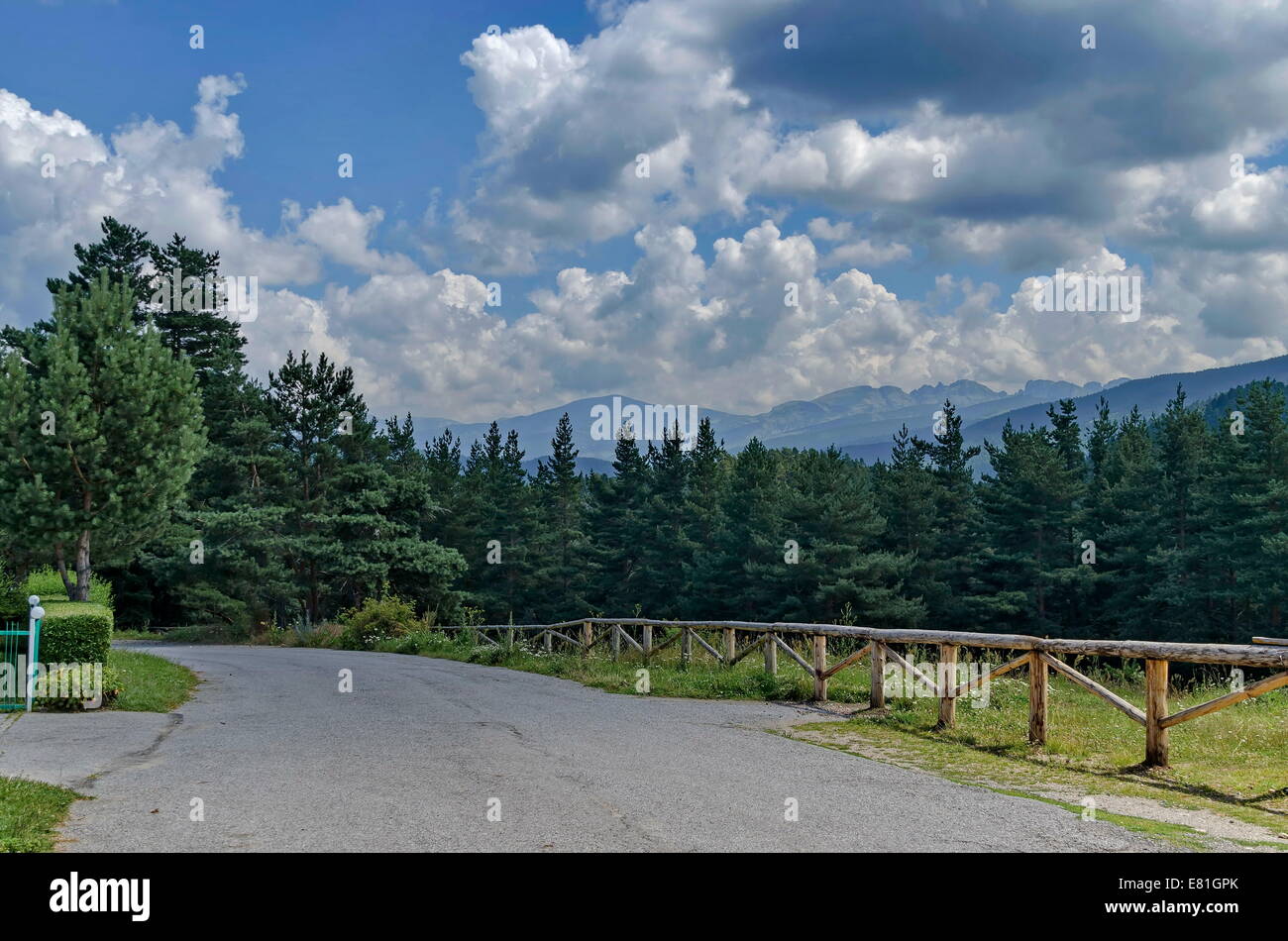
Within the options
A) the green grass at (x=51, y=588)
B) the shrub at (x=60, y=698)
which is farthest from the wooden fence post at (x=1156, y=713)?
the green grass at (x=51, y=588)

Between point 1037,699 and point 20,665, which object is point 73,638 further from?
point 1037,699

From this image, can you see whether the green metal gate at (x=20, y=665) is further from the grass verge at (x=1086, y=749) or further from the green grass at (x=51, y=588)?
the green grass at (x=51, y=588)

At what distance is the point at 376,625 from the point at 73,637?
22486 mm

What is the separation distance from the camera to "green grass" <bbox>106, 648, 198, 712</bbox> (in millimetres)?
14547

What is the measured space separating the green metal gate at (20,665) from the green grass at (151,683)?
1120 millimetres

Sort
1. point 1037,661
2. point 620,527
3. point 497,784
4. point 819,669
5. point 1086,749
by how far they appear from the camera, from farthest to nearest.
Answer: point 620,527 → point 819,669 → point 1037,661 → point 1086,749 → point 497,784

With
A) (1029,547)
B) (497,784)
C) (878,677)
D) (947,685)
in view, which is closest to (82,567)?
(497,784)

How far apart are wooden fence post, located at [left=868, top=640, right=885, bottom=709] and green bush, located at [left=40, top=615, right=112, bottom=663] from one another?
441 inches

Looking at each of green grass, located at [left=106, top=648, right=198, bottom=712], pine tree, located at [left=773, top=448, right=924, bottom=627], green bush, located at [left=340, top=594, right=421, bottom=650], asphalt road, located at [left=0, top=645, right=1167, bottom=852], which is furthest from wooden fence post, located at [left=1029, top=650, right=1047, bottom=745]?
pine tree, located at [left=773, top=448, right=924, bottom=627]

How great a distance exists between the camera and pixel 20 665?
14.2 metres

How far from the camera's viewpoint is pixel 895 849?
6496 mm
